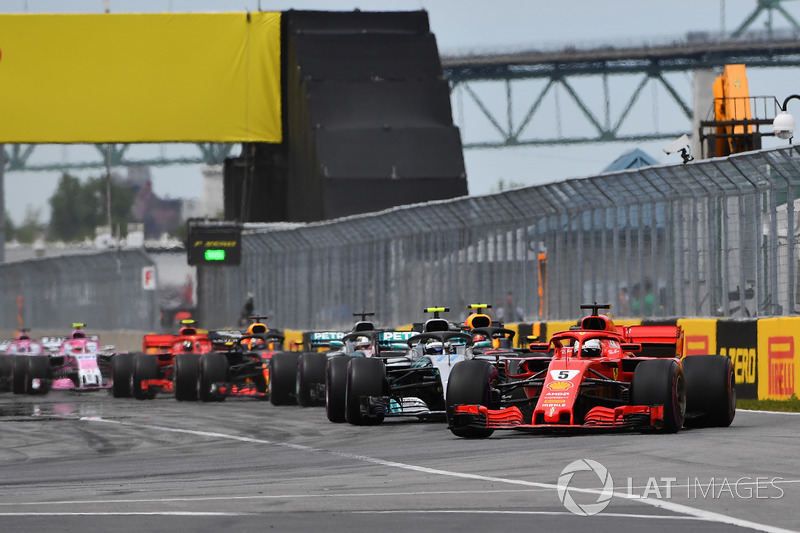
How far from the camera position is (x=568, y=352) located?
1594cm

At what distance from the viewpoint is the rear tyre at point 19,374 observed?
32562 millimetres

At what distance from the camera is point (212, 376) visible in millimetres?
26906

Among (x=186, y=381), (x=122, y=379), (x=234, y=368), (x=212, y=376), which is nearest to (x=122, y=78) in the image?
(x=122, y=379)

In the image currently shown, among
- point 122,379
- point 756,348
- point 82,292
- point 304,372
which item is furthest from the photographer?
point 82,292

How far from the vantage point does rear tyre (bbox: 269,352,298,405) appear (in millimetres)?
24906

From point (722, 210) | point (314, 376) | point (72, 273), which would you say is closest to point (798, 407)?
point (722, 210)

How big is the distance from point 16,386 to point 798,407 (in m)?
18.5

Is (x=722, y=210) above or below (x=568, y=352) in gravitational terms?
above

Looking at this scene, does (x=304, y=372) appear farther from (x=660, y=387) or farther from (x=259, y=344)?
(x=660, y=387)

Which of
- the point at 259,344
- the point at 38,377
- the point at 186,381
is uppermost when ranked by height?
the point at 259,344

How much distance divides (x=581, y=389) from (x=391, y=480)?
4.34 meters

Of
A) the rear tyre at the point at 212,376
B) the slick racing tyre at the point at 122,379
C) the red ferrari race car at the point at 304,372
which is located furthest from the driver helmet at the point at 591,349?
the slick racing tyre at the point at 122,379

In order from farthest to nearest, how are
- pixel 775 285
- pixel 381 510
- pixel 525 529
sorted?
pixel 775 285 → pixel 381 510 → pixel 525 529

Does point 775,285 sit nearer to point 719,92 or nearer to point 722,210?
point 722,210
